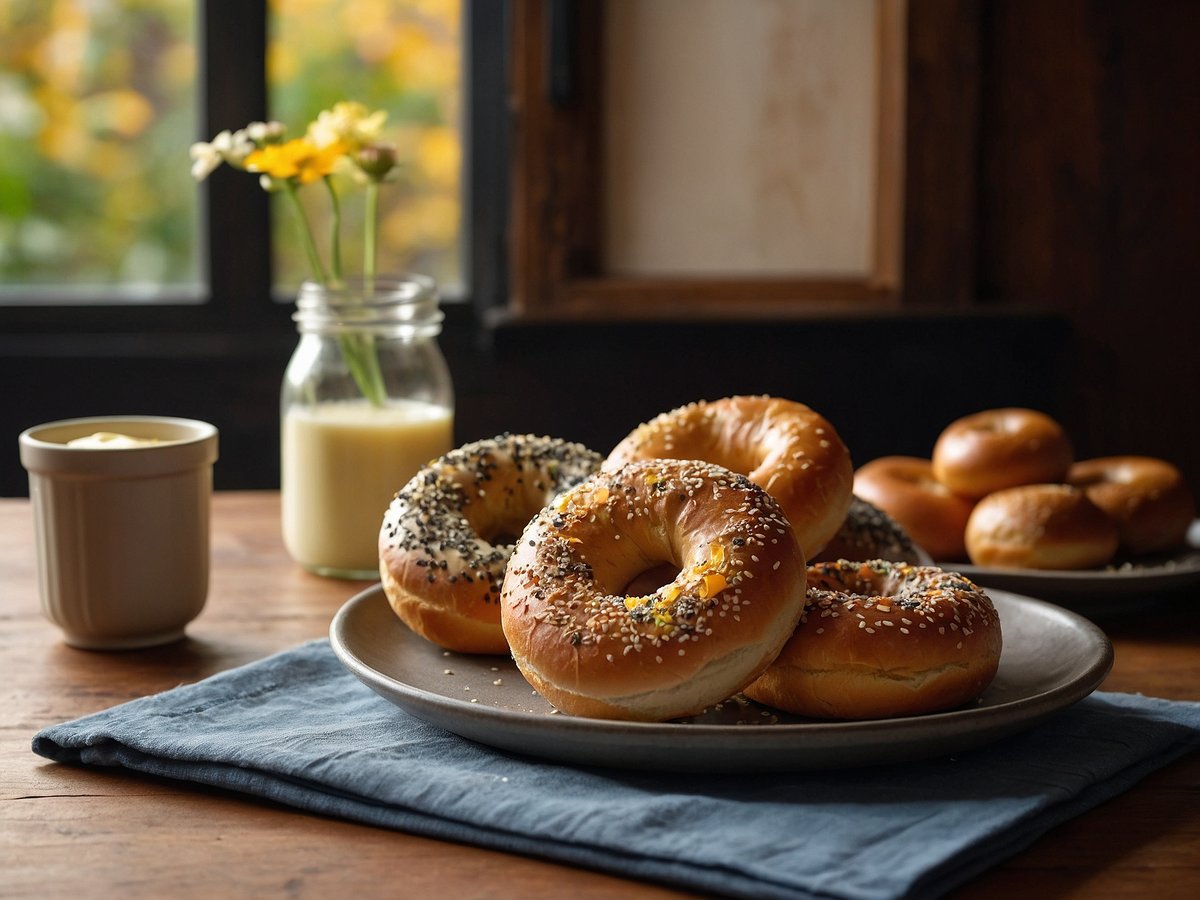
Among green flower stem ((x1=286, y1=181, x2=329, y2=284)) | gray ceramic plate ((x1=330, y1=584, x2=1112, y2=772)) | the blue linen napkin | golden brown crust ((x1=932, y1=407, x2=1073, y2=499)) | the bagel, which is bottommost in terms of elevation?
the blue linen napkin

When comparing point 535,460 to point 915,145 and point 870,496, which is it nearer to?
point 870,496

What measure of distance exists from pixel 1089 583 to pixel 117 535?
0.87 metres

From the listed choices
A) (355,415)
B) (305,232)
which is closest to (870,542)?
(355,415)

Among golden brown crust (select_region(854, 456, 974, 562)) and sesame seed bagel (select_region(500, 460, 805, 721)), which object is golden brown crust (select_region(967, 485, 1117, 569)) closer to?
golden brown crust (select_region(854, 456, 974, 562))

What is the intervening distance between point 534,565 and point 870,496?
25.0 inches

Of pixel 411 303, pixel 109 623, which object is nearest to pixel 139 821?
pixel 109 623

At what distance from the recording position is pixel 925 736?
0.80m

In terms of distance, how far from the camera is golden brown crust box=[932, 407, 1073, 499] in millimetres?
1437

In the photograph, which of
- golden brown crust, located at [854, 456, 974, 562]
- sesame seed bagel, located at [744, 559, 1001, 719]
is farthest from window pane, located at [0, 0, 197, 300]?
sesame seed bagel, located at [744, 559, 1001, 719]

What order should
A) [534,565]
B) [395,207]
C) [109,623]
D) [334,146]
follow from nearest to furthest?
[534,565], [109,623], [334,146], [395,207]

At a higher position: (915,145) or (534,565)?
(915,145)

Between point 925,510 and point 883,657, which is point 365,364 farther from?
point 883,657

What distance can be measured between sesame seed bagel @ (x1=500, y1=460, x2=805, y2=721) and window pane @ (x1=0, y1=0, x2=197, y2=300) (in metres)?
2.09

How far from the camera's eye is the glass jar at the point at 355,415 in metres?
1.43
